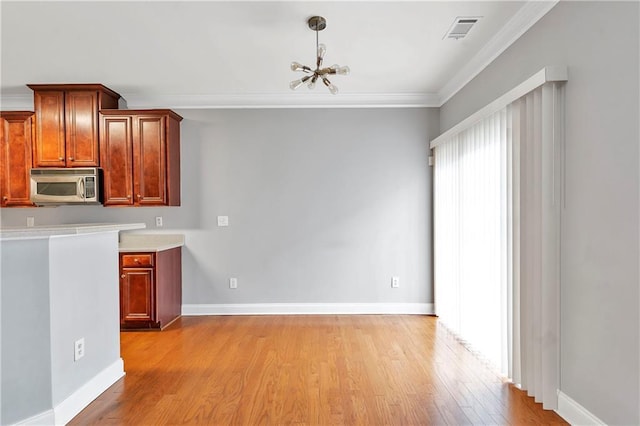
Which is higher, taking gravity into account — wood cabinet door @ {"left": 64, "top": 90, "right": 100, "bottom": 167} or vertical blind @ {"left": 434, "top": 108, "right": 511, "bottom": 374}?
wood cabinet door @ {"left": 64, "top": 90, "right": 100, "bottom": 167}

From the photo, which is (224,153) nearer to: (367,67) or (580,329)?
(367,67)

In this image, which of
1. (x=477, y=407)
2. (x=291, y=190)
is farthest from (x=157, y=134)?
(x=477, y=407)

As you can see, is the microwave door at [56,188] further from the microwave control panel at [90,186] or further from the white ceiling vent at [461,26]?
the white ceiling vent at [461,26]

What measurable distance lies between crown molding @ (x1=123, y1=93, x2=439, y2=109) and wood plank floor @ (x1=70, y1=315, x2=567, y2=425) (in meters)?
2.62

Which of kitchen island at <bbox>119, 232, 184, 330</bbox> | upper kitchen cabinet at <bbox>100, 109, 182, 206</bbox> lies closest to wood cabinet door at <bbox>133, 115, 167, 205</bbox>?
upper kitchen cabinet at <bbox>100, 109, 182, 206</bbox>

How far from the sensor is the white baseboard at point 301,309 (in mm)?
4477

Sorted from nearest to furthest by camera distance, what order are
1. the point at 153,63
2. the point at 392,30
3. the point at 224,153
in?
the point at 392,30 < the point at 153,63 < the point at 224,153

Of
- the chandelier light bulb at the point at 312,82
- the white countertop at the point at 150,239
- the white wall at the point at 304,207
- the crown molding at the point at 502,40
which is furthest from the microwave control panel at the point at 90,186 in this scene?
the crown molding at the point at 502,40

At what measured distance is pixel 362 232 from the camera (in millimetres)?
4496

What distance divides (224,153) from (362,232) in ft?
6.44

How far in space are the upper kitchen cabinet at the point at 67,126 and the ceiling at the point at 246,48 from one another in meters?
0.19

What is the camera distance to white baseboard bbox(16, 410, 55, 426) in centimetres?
200

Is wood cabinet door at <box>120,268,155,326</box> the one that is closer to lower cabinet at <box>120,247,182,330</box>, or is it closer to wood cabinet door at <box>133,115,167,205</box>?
lower cabinet at <box>120,247,182,330</box>

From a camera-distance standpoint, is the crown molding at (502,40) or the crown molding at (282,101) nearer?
the crown molding at (502,40)
